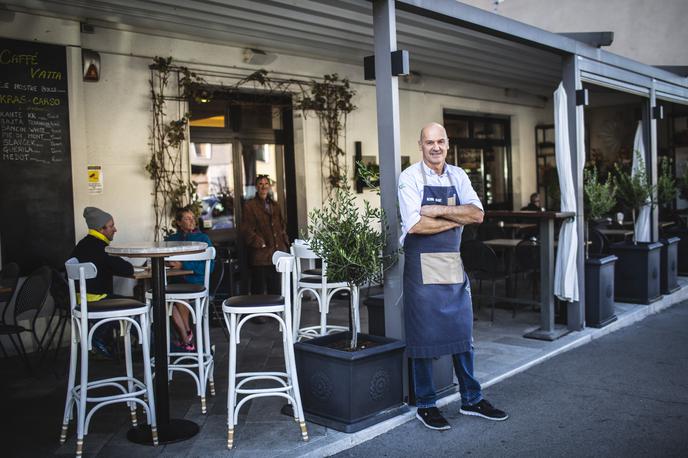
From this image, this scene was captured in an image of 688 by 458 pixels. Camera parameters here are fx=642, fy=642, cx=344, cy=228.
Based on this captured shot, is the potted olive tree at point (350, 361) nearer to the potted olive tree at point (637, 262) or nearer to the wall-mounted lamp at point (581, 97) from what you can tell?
the wall-mounted lamp at point (581, 97)

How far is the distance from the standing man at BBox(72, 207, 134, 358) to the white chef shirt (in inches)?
87.7

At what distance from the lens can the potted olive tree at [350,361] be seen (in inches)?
149

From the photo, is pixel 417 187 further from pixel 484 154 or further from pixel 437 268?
pixel 484 154

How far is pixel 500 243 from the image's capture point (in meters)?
7.51

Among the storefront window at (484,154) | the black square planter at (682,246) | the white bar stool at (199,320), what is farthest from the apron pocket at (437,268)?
the storefront window at (484,154)

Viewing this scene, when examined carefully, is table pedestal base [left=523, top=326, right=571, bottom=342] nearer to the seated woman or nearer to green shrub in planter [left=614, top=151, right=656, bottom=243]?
green shrub in planter [left=614, top=151, right=656, bottom=243]

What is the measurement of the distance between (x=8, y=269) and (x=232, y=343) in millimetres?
2854

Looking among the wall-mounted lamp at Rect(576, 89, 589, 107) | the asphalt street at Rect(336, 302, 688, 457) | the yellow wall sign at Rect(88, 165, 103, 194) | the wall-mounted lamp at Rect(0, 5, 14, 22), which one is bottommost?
the asphalt street at Rect(336, 302, 688, 457)

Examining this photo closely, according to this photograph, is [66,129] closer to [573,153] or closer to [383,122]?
[383,122]

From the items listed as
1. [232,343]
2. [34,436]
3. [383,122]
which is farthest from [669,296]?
[34,436]

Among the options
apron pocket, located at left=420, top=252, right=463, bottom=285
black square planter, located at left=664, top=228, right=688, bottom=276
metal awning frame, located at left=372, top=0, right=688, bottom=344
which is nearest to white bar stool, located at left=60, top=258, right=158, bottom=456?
metal awning frame, located at left=372, top=0, right=688, bottom=344

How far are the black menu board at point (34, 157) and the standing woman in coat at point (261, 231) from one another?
1889 mm

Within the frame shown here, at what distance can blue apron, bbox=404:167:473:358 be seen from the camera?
154 inches

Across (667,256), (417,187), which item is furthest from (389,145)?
(667,256)
